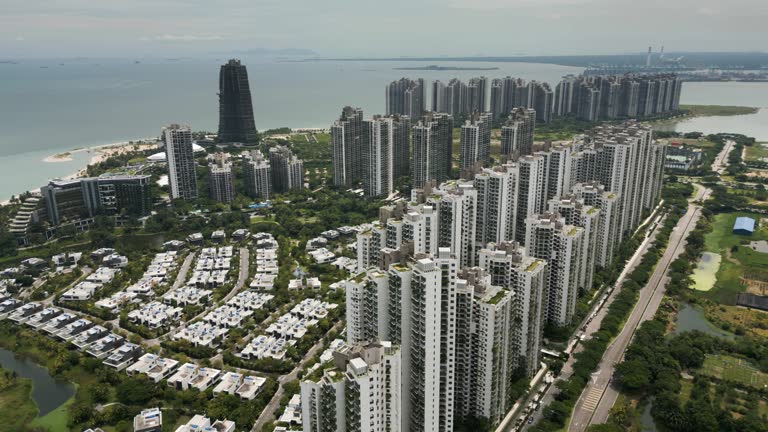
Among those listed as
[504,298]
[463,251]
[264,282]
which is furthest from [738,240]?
[264,282]

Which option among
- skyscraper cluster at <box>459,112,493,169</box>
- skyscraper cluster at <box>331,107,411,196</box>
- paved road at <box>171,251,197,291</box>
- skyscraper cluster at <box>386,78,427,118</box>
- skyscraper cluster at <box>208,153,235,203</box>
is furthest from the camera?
skyscraper cluster at <box>386,78,427,118</box>

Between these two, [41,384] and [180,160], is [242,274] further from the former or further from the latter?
[180,160]

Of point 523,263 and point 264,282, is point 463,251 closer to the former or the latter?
point 523,263

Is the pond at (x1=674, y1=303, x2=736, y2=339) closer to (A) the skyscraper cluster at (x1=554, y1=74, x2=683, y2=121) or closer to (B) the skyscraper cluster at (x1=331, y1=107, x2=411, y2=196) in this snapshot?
(B) the skyscraper cluster at (x1=331, y1=107, x2=411, y2=196)

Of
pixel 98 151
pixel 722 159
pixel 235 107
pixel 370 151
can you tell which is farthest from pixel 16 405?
pixel 722 159

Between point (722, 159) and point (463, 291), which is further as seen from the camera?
point (722, 159)

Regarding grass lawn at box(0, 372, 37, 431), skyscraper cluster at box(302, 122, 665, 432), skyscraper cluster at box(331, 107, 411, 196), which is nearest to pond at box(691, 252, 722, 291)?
skyscraper cluster at box(302, 122, 665, 432)
